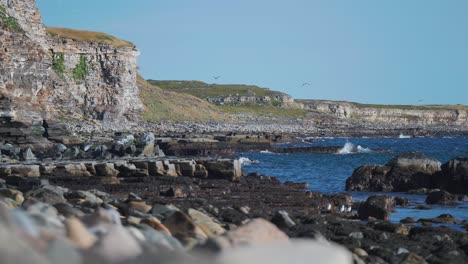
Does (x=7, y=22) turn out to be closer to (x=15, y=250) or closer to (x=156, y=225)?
(x=156, y=225)

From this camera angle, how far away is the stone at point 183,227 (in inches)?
360

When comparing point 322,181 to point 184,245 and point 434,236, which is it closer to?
point 434,236

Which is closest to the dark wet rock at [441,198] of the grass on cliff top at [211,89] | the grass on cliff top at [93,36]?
the grass on cliff top at [93,36]

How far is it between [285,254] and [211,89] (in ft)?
497

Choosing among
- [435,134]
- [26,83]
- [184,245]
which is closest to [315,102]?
[435,134]

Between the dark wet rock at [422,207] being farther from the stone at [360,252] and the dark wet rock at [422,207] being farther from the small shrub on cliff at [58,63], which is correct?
the small shrub on cliff at [58,63]

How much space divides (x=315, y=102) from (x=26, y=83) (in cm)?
11492

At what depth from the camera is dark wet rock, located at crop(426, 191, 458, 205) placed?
2233 cm

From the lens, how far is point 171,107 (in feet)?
282

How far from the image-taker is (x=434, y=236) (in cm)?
1302

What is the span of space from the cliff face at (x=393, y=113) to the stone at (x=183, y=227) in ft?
449

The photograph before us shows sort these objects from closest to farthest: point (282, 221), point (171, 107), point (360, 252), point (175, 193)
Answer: point (360, 252) → point (282, 221) → point (175, 193) → point (171, 107)

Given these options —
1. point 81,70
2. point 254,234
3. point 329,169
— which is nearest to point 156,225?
point 254,234

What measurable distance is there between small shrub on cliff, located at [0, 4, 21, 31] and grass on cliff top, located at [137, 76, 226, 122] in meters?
26.2
